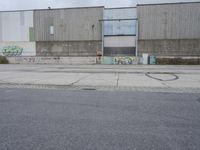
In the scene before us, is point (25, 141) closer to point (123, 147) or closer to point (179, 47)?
point (123, 147)

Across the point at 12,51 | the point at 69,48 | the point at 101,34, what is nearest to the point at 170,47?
the point at 101,34

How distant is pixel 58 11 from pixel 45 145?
137ft

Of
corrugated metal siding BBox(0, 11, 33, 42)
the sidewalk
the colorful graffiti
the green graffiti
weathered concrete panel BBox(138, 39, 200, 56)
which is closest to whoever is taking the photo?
the sidewalk

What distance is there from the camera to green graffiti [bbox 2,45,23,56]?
44.2 m

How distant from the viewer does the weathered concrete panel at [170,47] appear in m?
38.9

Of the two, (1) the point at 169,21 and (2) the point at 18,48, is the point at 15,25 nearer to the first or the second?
(2) the point at 18,48

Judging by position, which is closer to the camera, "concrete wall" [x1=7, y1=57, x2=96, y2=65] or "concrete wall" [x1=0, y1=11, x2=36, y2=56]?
"concrete wall" [x1=7, y1=57, x2=96, y2=65]

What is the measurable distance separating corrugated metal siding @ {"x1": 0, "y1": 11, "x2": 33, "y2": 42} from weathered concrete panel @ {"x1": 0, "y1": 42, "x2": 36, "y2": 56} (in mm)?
1048

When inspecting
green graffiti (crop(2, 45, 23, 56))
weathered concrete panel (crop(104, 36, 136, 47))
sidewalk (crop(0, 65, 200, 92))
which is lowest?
sidewalk (crop(0, 65, 200, 92))

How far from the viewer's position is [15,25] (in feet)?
145

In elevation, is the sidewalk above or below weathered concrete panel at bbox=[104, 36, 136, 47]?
below

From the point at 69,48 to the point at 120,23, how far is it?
435 inches

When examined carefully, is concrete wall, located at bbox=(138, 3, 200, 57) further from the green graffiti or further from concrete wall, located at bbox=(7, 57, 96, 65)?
the green graffiti

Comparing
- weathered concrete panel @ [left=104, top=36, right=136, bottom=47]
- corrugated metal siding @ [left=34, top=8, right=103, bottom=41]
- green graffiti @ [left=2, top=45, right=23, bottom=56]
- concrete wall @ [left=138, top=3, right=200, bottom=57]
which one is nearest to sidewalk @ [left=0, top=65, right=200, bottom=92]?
concrete wall @ [left=138, top=3, right=200, bottom=57]
